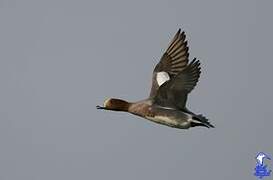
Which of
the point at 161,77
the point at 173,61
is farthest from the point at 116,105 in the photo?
the point at 173,61

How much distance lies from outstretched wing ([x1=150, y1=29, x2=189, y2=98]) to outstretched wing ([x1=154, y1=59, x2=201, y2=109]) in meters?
0.85

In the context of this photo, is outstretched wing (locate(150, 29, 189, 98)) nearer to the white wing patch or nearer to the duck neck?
the white wing patch

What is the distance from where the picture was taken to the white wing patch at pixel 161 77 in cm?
1304

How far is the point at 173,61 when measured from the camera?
13352mm

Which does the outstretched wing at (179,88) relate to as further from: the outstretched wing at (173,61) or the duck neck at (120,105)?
the outstretched wing at (173,61)

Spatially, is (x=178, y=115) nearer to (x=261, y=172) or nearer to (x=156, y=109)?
(x=156, y=109)

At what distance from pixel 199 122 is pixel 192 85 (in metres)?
0.55

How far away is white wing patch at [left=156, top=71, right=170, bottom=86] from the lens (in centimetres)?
1304

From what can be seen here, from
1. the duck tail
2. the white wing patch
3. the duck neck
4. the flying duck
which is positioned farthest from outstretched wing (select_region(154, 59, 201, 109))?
the white wing patch

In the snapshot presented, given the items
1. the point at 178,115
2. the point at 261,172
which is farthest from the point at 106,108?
the point at 261,172

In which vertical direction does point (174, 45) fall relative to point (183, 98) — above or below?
above

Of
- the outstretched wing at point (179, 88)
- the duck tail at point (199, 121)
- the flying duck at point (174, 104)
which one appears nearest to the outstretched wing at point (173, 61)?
the flying duck at point (174, 104)

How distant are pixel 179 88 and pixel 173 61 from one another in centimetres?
137

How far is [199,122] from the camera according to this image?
39.1ft
